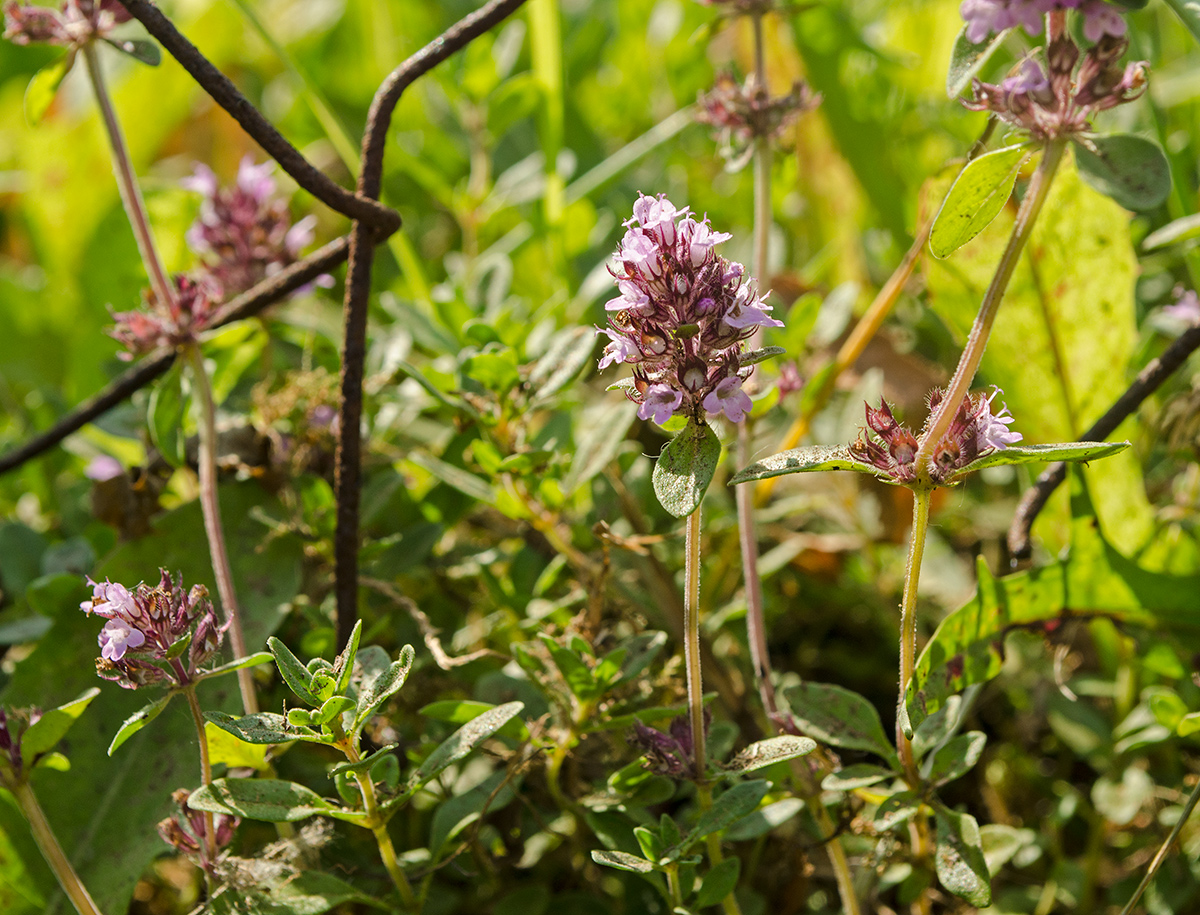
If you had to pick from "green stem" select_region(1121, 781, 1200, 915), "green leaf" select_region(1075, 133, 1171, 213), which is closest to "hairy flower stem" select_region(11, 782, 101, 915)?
"green stem" select_region(1121, 781, 1200, 915)

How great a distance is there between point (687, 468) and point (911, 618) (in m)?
0.30

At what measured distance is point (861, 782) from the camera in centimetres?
112

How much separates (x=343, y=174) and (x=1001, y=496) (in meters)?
2.10

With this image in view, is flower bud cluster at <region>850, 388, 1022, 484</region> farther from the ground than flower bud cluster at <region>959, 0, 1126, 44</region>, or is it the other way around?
flower bud cluster at <region>959, 0, 1126, 44</region>

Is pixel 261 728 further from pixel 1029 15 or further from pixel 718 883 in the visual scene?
pixel 1029 15

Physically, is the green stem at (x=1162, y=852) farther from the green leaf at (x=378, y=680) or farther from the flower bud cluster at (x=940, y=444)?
the green leaf at (x=378, y=680)

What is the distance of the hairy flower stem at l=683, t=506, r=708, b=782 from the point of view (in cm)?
100

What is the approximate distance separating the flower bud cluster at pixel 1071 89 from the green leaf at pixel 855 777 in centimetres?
67

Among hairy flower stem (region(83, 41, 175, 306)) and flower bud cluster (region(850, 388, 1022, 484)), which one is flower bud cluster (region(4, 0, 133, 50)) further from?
flower bud cluster (region(850, 388, 1022, 484))

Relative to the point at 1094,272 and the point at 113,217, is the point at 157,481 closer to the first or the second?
the point at 113,217

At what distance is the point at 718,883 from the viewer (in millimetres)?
1108

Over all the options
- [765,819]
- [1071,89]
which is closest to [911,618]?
[765,819]

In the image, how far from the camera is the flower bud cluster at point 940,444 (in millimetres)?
966

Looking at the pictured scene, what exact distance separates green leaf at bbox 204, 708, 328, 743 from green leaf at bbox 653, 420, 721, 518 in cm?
40
